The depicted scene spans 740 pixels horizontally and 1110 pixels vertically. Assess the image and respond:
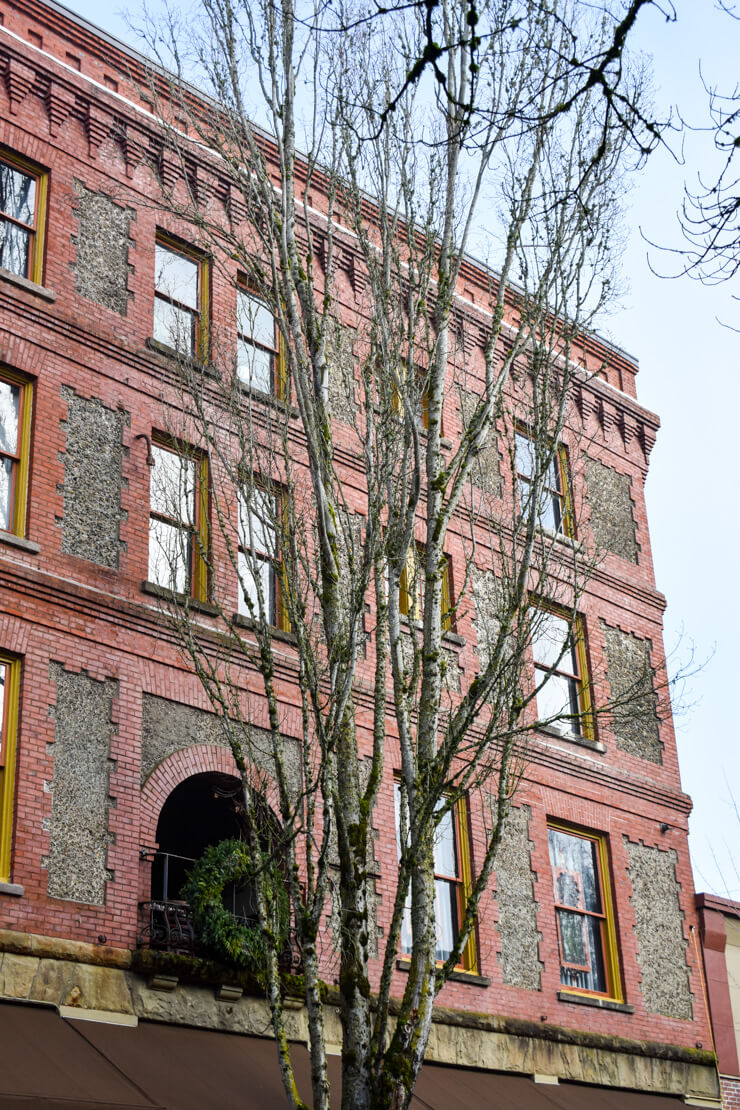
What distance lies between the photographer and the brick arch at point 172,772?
13.4 m

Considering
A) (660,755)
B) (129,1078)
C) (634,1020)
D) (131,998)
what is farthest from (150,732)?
(660,755)

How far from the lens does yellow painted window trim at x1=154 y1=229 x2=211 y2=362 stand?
16734 mm

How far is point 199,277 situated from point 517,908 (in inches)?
350

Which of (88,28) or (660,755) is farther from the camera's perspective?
(660,755)

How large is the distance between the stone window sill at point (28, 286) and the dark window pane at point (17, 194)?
0.90 metres

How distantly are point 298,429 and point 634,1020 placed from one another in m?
8.91

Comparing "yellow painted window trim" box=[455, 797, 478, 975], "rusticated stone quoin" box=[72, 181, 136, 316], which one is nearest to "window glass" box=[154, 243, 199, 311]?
"rusticated stone quoin" box=[72, 181, 136, 316]

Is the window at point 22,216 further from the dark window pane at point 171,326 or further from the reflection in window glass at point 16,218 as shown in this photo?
the dark window pane at point 171,326

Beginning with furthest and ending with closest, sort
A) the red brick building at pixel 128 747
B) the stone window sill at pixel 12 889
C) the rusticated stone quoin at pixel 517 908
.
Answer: the rusticated stone quoin at pixel 517 908 < the red brick building at pixel 128 747 < the stone window sill at pixel 12 889

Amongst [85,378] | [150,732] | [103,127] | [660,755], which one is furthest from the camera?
[660,755]

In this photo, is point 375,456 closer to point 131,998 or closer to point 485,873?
point 485,873

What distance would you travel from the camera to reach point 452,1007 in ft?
51.3

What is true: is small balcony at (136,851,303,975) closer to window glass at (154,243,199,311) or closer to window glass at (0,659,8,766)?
window glass at (0,659,8,766)

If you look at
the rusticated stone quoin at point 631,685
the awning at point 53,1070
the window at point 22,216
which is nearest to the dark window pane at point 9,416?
the window at point 22,216
